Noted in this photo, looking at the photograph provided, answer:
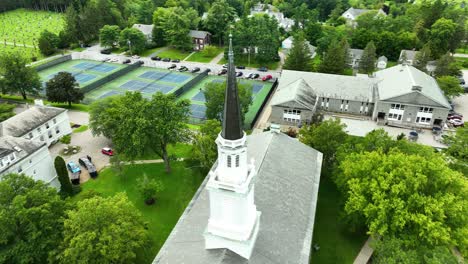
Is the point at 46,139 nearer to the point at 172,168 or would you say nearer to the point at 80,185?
the point at 80,185

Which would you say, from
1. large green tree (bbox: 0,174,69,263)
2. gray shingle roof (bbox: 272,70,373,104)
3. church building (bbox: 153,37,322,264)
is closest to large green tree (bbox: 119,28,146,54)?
gray shingle roof (bbox: 272,70,373,104)

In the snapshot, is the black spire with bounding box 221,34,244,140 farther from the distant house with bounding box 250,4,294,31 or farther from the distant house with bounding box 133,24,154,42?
the distant house with bounding box 250,4,294,31

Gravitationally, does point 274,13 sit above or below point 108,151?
above

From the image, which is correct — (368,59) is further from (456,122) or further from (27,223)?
(27,223)

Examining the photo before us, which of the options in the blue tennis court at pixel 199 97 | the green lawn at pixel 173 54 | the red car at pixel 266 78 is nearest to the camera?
the blue tennis court at pixel 199 97

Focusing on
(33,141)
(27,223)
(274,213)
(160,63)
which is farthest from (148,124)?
(160,63)

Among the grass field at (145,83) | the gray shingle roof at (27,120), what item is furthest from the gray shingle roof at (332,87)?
the gray shingle roof at (27,120)

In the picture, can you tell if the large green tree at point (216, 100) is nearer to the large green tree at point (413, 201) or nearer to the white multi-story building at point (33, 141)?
the white multi-story building at point (33, 141)
